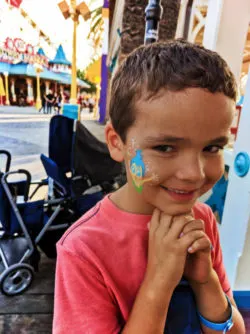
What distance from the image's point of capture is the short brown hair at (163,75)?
0.60 metres

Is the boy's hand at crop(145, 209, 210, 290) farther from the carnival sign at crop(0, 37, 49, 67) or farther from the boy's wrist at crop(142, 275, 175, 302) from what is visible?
the carnival sign at crop(0, 37, 49, 67)

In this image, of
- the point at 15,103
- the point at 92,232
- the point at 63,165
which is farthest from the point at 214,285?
the point at 15,103

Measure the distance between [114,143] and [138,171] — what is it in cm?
14

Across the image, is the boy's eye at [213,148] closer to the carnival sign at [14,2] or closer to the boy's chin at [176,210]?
the boy's chin at [176,210]

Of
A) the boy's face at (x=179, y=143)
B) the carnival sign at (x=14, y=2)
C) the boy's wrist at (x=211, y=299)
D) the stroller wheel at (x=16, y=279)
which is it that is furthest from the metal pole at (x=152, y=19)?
the carnival sign at (x=14, y=2)

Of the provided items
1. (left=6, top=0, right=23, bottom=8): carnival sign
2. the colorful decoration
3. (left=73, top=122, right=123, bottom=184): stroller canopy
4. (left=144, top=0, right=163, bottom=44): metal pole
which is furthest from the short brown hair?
(left=6, top=0, right=23, bottom=8): carnival sign

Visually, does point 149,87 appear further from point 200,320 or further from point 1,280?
point 1,280

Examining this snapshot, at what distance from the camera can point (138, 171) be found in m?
0.66

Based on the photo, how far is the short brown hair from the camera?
600mm

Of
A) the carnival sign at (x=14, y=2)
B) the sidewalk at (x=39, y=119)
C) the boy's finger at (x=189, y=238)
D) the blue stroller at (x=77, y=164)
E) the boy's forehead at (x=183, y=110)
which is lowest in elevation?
the sidewalk at (x=39, y=119)

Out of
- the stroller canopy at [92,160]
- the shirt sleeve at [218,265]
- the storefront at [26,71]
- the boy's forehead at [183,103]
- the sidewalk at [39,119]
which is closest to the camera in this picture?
the boy's forehead at [183,103]

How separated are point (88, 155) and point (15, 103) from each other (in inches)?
993

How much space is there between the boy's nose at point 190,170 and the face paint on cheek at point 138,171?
A: 2.6 inches

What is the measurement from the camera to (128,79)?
66 centimetres
